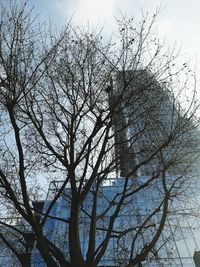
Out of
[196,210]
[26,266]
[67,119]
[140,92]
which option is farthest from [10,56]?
[196,210]

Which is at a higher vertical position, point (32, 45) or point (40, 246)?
point (32, 45)

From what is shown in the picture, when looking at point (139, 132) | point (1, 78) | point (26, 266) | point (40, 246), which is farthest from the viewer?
point (139, 132)

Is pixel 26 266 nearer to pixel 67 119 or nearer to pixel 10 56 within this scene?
pixel 67 119

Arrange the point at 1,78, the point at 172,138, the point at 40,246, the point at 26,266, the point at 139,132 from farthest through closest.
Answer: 1. the point at 139,132
2. the point at 172,138
3. the point at 26,266
4. the point at 1,78
5. the point at 40,246

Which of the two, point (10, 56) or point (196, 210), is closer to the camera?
point (10, 56)

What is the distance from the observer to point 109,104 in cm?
755

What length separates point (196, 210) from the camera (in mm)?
7957

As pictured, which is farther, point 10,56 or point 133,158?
point 133,158

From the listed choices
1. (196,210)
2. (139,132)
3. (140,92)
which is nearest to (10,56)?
(140,92)

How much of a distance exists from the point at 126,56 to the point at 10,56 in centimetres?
303

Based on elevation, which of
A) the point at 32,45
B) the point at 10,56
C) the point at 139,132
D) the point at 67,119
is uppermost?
the point at 32,45

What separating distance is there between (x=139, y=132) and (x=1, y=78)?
4.00 meters

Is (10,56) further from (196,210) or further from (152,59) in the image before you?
(196,210)

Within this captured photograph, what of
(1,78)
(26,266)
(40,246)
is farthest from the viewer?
(26,266)
